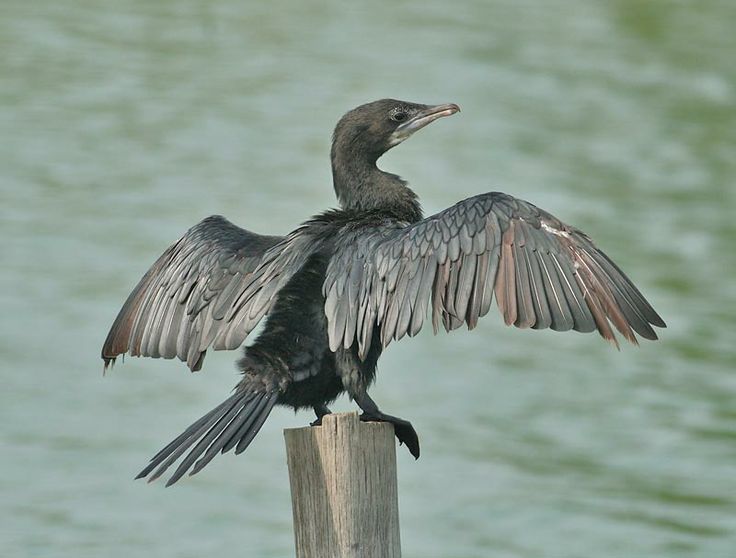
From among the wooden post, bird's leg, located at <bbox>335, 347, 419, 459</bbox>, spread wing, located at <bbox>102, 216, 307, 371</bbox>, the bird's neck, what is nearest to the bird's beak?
the bird's neck

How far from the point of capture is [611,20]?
21406 millimetres

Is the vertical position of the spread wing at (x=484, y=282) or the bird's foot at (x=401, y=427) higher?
the spread wing at (x=484, y=282)

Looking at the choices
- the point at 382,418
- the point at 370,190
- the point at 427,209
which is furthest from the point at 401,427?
the point at 427,209

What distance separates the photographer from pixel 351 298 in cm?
539

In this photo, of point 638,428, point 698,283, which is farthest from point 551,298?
point 698,283

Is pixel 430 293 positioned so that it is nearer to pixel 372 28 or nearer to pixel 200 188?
pixel 200 188

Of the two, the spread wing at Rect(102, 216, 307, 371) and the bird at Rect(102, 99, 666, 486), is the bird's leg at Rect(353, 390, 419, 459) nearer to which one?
the bird at Rect(102, 99, 666, 486)

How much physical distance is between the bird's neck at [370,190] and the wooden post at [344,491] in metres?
1.37

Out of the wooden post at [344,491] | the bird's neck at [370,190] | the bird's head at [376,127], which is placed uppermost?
the bird's head at [376,127]

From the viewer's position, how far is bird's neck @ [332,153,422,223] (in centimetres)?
616

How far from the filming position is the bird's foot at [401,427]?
5.41 m

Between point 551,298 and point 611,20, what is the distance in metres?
16.7

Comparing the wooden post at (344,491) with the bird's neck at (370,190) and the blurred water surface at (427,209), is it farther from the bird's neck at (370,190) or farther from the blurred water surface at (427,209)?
the blurred water surface at (427,209)

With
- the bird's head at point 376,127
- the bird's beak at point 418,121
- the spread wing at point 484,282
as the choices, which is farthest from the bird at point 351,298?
the bird's beak at point 418,121
